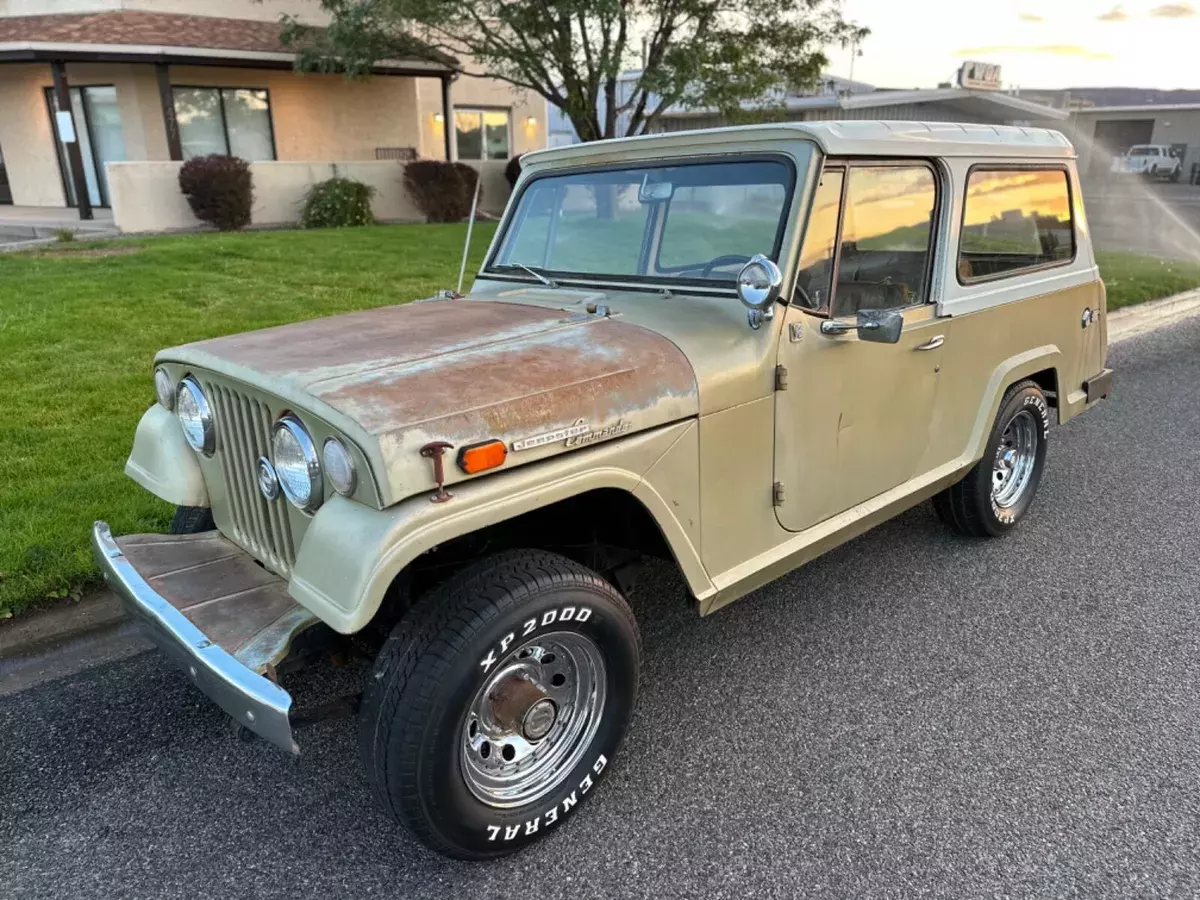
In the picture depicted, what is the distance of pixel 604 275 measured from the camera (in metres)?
3.46

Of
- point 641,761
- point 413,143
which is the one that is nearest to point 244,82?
point 413,143

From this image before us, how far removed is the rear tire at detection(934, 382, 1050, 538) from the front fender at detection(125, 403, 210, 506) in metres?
3.37

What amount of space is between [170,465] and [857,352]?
250 centimetres

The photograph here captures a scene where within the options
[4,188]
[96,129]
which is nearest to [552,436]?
[96,129]

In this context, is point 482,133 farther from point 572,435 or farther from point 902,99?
point 572,435

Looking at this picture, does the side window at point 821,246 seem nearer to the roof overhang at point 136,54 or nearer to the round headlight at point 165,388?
the round headlight at point 165,388

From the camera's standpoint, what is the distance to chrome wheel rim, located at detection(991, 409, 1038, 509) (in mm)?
4434

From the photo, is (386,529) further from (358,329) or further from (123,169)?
(123,169)

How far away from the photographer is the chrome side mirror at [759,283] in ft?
8.87

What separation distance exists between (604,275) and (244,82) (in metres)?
18.7

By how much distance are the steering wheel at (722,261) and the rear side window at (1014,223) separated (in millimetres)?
1205

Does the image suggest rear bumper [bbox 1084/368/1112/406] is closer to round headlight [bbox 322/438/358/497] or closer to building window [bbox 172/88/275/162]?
round headlight [bbox 322/438/358/497]

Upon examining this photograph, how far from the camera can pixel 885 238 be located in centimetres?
342

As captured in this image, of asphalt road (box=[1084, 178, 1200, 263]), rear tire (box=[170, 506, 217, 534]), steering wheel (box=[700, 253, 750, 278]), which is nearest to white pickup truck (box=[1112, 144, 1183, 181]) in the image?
asphalt road (box=[1084, 178, 1200, 263])
